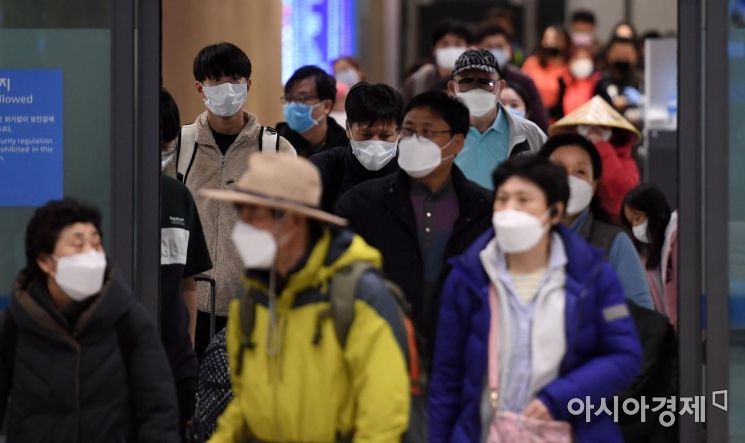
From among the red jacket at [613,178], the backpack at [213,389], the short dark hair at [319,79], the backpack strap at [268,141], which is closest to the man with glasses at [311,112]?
the short dark hair at [319,79]

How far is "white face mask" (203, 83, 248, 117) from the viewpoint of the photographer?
865cm

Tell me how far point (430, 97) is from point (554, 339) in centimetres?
202

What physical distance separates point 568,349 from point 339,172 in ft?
8.94

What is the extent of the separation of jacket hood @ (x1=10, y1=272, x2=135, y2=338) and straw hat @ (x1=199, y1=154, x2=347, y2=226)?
718 millimetres

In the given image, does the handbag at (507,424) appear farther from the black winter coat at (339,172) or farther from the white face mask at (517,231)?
the black winter coat at (339,172)

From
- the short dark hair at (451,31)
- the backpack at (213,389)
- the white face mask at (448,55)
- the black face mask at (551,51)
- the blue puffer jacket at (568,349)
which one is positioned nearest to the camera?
the blue puffer jacket at (568,349)

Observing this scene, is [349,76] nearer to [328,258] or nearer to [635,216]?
[635,216]

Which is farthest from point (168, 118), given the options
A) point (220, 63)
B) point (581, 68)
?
point (581, 68)

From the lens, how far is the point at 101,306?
6066mm

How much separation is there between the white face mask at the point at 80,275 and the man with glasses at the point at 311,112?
13.0 feet

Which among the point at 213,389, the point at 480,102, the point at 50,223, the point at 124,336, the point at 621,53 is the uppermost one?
the point at 621,53

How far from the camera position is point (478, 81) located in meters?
8.84

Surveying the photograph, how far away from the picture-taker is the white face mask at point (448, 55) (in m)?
12.6

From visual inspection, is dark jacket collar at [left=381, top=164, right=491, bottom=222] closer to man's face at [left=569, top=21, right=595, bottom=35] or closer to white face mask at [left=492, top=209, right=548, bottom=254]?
white face mask at [left=492, top=209, right=548, bottom=254]
